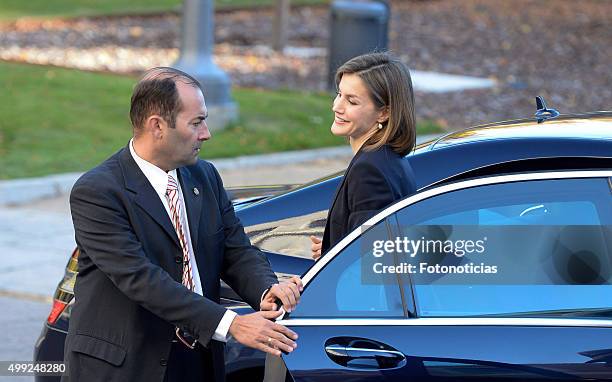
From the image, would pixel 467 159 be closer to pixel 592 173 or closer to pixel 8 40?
pixel 592 173

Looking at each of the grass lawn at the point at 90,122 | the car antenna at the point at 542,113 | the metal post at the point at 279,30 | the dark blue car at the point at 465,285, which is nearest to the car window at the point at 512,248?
the dark blue car at the point at 465,285

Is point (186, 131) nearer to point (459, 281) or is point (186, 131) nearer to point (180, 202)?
point (180, 202)

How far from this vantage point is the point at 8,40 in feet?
62.7

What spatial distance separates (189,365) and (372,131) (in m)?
1.04

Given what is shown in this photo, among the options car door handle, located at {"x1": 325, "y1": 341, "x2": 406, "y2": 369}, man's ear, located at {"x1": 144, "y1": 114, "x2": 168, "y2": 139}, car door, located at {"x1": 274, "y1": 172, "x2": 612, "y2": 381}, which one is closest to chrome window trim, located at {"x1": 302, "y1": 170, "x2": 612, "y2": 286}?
car door, located at {"x1": 274, "y1": 172, "x2": 612, "y2": 381}

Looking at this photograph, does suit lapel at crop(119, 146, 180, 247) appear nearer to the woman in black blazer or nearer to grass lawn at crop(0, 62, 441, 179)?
the woman in black blazer

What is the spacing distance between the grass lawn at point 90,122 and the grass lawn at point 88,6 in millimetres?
9242

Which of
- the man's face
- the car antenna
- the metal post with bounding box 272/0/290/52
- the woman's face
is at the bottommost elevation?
the man's face

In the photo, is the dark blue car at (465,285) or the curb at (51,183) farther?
the curb at (51,183)

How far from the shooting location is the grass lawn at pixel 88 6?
24.3 meters

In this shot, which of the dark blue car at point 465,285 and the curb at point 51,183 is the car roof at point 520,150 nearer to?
the dark blue car at point 465,285

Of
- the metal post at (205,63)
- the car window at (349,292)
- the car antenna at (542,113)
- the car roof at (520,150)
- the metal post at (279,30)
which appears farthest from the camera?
the metal post at (279,30)

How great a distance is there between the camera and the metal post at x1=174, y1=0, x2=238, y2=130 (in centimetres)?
1280

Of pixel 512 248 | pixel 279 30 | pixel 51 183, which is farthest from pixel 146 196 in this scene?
pixel 279 30
